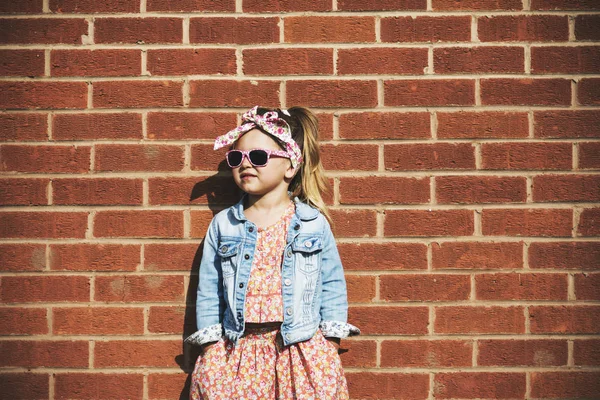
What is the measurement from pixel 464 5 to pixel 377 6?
41 centimetres

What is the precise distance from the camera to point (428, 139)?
2711 mm

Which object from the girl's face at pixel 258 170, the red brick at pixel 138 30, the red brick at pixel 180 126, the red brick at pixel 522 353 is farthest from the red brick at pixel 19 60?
the red brick at pixel 522 353

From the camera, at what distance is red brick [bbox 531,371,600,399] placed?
2697 mm

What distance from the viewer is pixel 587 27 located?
8.84ft

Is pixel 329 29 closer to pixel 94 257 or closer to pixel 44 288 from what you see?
pixel 94 257

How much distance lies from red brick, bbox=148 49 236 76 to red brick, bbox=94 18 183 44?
0.21ft

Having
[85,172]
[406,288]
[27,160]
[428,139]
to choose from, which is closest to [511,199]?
[428,139]

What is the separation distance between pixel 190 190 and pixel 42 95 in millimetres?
829

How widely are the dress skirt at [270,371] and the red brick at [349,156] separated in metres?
0.78

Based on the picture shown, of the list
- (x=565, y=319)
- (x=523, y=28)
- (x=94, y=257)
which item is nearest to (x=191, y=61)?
(x=94, y=257)

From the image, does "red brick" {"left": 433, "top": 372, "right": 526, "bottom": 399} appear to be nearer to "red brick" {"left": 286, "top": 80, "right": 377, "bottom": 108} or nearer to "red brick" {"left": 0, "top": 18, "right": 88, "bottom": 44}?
"red brick" {"left": 286, "top": 80, "right": 377, "bottom": 108}

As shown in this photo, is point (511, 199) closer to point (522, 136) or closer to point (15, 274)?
point (522, 136)

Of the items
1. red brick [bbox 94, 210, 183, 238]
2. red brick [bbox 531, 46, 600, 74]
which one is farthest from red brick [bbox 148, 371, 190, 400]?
red brick [bbox 531, 46, 600, 74]

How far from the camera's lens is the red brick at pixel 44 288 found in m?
2.73
